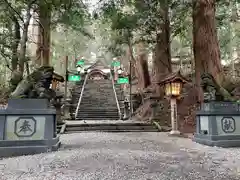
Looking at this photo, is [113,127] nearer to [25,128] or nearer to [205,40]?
[205,40]

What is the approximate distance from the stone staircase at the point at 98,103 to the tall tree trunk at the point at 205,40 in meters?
6.56

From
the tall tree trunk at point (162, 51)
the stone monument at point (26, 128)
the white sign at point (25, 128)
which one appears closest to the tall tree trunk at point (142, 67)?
the tall tree trunk at point (162, 51)

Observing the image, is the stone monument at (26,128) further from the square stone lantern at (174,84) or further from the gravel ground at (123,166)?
the square stone lantern at (174,84)

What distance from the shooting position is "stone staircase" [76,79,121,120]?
1394cm

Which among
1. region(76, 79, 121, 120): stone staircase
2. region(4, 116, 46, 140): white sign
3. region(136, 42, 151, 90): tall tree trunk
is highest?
region(136, 42, 151, 90): tall tree trunk

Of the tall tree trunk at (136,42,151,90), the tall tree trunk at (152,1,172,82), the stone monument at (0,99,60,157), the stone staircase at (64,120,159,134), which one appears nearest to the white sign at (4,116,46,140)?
the stone monument at (0,99,60,157)

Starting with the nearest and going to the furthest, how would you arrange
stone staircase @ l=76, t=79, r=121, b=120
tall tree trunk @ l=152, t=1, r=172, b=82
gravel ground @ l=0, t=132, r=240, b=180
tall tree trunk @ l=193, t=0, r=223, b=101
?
gravel ground @ l=0, t=132, r=240, b=180 < tall tree trunk @ l=193, t=0, r=223, b=101 < tall tree trunk @ l=152, t=1, r=172, b=82 < stone staircase @ l=76, t=79, r=121, b=120

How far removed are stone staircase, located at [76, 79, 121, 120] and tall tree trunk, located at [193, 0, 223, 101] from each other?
21.5ft

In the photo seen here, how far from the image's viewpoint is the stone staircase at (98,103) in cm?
1394

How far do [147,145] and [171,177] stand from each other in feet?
9.32

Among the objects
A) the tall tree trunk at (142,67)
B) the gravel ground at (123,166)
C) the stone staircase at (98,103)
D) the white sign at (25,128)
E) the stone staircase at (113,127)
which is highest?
the tall tree trunk at (142,67)

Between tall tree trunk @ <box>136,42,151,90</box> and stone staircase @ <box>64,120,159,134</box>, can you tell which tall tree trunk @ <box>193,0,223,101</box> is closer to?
stone staircase @ <box>64,120,159,134</box>

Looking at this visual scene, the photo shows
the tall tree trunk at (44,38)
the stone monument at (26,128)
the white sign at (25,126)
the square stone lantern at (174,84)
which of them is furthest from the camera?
the tall tree trunk at (44,38)

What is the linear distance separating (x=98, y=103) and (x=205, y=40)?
8.72 m
